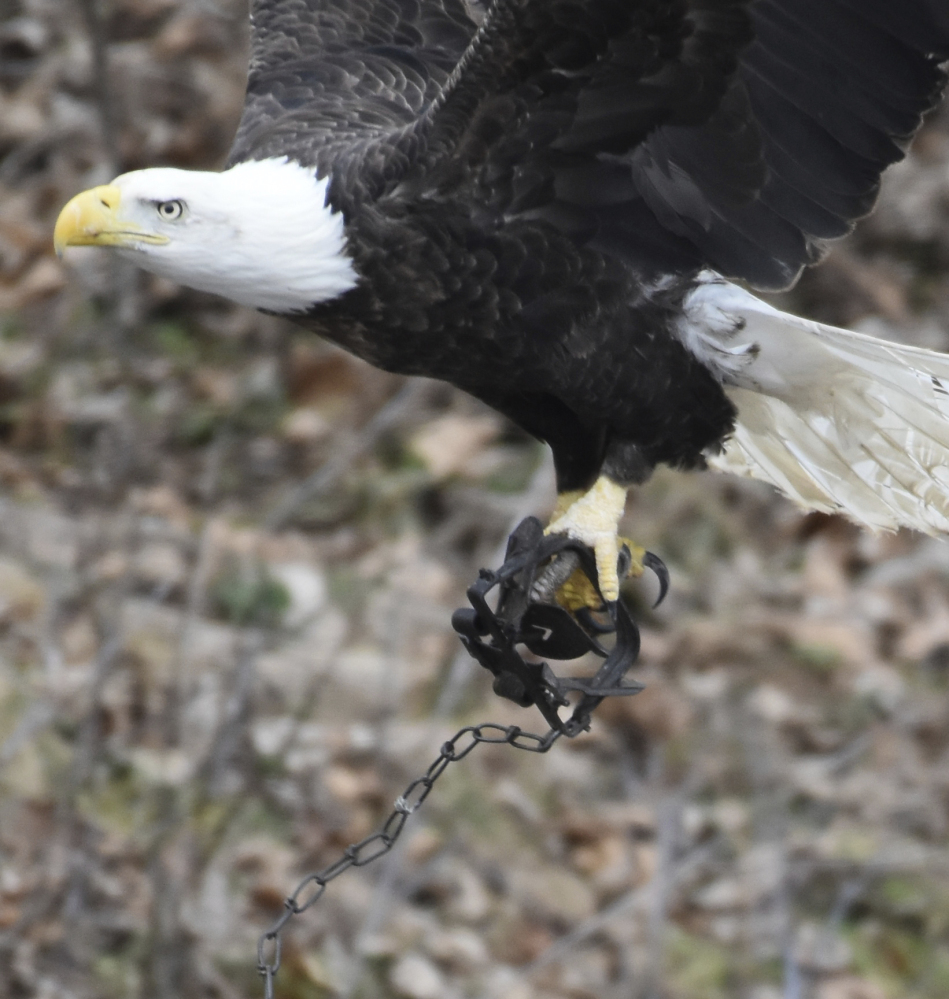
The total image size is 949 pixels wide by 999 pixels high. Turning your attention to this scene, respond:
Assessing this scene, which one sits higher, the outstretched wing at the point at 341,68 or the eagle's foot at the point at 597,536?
the outstretched wing at the point at 341,68

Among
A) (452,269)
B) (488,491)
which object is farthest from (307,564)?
(452,269)

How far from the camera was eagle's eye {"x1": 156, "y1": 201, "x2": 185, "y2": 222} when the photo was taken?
105 inches

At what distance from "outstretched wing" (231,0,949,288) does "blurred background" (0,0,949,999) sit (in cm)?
A: 140

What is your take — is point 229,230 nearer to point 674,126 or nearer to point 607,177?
point 607,177

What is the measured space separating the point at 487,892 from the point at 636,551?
1.66 metres

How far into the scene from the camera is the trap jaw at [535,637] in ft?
9.10

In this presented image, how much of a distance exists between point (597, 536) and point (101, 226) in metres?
1.09

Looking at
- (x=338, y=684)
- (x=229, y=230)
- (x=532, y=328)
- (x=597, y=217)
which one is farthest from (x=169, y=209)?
(x=338, y=684)

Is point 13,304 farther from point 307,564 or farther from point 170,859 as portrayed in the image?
point 170,859

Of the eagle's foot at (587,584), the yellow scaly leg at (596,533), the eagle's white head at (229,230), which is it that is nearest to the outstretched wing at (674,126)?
the eagle's white head at (229,230)

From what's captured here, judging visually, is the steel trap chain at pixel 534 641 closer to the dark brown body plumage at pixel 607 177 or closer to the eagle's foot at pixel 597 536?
the eagle's foot at pixel 597 536

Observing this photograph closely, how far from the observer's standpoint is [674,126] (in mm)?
2826

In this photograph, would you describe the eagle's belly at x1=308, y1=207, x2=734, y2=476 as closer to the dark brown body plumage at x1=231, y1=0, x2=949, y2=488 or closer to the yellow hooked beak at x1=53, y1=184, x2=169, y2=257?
Result: the dark brown body plumage at x1=231, y1=0, x2=949, y2=488

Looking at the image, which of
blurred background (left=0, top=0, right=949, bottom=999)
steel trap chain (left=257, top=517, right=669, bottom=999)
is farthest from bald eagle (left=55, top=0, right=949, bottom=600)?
blurred background (left=0, top=0, right=949, bottom=999)
